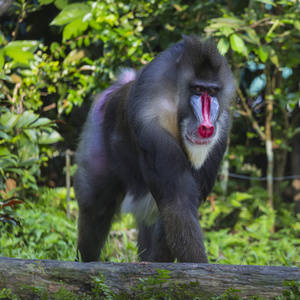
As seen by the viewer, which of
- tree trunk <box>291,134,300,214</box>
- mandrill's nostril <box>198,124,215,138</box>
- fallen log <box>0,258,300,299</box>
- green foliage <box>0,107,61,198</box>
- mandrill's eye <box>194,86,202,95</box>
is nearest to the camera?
fallen log <box>0,258,300,299</box>

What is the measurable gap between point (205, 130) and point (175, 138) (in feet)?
0.68

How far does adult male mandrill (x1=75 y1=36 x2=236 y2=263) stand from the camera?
3.02 metres

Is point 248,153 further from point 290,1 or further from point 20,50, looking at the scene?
point 20,50

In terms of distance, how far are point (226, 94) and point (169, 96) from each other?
414mm

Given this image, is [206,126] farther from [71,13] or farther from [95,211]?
[71,13]

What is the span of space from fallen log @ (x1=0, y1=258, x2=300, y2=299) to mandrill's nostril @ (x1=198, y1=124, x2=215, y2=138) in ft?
3.16

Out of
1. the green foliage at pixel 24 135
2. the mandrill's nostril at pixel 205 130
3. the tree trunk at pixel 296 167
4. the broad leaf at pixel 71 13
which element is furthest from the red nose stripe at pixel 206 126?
the tree trunk at pixel 296 167

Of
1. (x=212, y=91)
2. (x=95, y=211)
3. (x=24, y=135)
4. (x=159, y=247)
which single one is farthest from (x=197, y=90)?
(x=24, y=135)

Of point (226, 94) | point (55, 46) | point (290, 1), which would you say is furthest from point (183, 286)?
point (55, 46)

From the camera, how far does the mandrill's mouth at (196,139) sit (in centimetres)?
304

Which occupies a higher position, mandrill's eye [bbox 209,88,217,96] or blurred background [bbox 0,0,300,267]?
mandrill's eye [bbox 209,88,217,96]

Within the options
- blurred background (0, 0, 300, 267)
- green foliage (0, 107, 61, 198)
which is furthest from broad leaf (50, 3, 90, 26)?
green foliage (0, 107, 61, 198)

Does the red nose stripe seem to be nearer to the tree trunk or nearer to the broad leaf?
the broad leaf

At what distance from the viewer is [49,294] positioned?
216 centimetres
